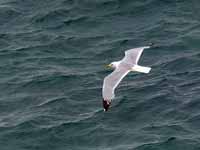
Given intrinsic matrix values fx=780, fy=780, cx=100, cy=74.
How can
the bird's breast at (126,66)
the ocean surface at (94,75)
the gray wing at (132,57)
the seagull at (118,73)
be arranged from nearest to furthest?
1. the seagull at (118,73)
2. the bird's breast at (126,66)
3. the gray wing at (132,57)
4. the ocean surface at (94,75)

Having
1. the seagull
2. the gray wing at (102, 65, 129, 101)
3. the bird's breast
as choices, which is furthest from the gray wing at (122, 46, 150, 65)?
the gray wing at (102, 65, 129, 101)

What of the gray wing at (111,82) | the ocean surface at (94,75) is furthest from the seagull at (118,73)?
the ocean surface at (94,75)

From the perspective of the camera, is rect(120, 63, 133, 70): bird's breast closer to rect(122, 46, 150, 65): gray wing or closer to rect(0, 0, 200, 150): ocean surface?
rect(122, 46, 150, 65): gray wing

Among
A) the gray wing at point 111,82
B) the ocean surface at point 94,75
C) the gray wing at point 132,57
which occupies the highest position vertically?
the gray wing at point 132,57

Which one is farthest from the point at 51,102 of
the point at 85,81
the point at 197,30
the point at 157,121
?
the point at 197,30

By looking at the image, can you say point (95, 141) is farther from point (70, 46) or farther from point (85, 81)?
point (70, 46)

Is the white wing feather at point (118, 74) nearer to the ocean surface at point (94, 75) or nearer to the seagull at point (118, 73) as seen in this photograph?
the seagull at point (118, 73)
